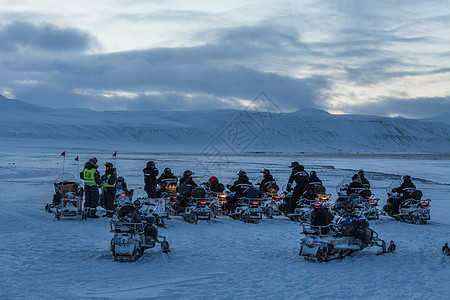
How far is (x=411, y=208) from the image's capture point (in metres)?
13.7

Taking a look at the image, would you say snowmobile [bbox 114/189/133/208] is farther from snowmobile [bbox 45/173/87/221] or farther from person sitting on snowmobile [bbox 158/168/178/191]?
person sitting on snowmobile [bbox 158/168/178/191]

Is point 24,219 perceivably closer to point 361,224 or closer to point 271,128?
point 361,224

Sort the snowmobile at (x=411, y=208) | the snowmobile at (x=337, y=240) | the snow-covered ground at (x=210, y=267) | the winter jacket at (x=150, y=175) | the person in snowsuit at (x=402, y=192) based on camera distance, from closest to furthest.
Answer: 1. the snow-covered ground at (x=210, y=267)
2. the snowmobile at (x=337, y=240)
3. the snowmobile at (x=411, y=208)
4. the winter jacket at (x=150, y=175)
5. the person in snowsuit at (x=402, y=192)

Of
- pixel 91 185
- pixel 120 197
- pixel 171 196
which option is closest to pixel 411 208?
pixel 171 196

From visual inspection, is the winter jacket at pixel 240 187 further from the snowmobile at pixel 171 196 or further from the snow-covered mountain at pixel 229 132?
the snow-covered mountain at pixel 229 132

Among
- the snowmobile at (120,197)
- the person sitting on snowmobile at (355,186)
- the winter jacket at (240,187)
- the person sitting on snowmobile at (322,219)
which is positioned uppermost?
the person sitting on snowmobile at (355,186)

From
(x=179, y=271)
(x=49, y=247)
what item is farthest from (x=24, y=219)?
(x=179, y=271)

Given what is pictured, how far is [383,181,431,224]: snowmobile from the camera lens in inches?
531

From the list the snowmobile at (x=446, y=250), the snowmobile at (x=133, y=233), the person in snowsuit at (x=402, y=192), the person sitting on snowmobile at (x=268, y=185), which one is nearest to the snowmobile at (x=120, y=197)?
the snowmobile at (x=133, y=233)

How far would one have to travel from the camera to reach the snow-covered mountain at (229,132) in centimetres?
11119

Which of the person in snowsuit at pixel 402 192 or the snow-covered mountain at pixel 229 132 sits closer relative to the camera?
the person in snowsuit at pixel 402 192

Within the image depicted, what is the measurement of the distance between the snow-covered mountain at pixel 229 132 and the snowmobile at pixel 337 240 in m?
89.7

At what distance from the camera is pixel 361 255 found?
9.24 meters

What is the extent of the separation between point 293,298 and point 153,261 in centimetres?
296
